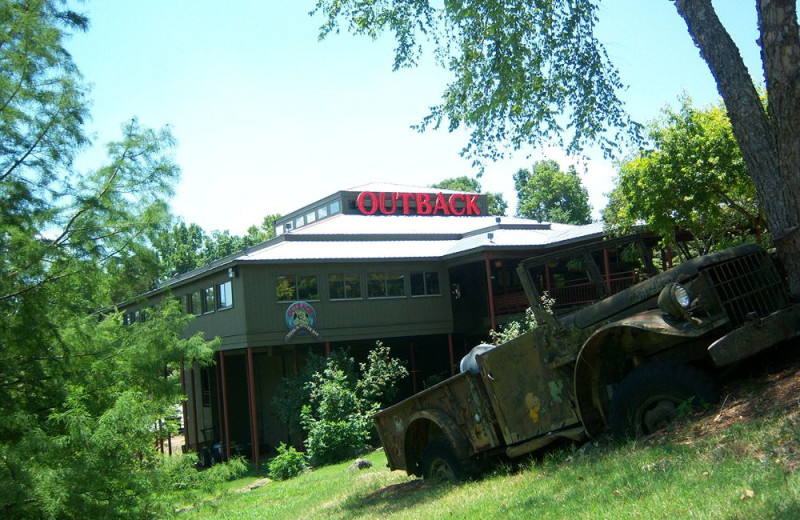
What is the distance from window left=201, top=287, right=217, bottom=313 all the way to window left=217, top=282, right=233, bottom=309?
260mm

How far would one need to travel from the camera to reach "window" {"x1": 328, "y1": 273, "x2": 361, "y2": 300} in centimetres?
2495

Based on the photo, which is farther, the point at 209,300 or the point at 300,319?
the point at 209,300

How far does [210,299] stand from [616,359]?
20535 mm

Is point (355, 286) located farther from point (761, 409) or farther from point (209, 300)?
point (761, 409)

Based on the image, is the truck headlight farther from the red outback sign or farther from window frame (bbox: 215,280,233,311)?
the red outback sign

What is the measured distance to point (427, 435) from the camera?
32.2 ft

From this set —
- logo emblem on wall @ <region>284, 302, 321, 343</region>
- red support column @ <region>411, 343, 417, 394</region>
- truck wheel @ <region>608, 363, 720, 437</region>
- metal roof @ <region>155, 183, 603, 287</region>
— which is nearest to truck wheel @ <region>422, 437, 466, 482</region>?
truck wheel @ <region>608, 363, 720, 437</region>

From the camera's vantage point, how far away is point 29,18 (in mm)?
7188

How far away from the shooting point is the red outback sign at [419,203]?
110 ft

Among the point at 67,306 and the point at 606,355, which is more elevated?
the point at 67,306

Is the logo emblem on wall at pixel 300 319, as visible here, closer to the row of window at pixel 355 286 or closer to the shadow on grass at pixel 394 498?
the row of window at pixel 355 286

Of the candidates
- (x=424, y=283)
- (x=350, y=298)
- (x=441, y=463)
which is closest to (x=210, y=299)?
(x=350, y=298)

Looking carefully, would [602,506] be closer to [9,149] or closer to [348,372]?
[9,149]

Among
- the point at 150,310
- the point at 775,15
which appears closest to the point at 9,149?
the point at 150,310
